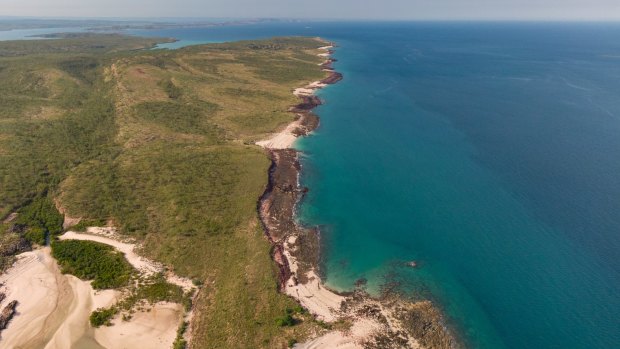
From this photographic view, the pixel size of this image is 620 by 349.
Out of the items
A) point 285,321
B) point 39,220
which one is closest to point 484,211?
point 285,321

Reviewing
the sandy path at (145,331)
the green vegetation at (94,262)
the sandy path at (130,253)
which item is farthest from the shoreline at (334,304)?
the green vegetation at (94,262)

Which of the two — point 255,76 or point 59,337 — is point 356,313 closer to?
point 59,337

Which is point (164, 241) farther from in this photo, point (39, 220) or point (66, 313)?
point (39, 220)

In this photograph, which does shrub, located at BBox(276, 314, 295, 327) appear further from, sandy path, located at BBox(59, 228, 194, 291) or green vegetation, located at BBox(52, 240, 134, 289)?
green vegetation, located at BBox(52, 240, 134, 289)

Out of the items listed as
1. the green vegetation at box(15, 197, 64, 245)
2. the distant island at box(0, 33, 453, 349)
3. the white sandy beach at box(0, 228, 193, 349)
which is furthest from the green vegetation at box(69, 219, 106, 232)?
the white sandy beach at box(0, 228, 193, 349)

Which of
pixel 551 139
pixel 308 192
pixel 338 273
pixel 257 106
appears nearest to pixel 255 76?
pixel 257 106

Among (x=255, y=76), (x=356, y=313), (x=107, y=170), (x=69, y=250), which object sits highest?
(x=255, y=76)
